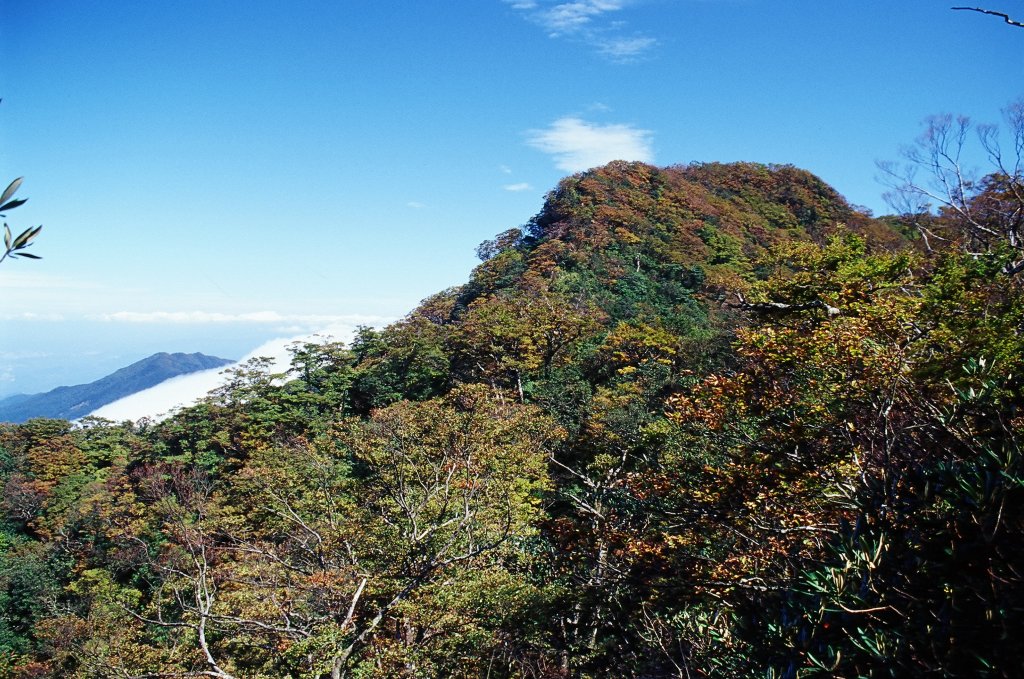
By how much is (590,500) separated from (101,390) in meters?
100

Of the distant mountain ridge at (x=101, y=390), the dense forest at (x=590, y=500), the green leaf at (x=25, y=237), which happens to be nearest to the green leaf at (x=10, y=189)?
the green leaf at (x=25, y=237)

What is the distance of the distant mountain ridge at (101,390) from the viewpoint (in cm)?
7881

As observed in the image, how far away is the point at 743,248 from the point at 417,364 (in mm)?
21839

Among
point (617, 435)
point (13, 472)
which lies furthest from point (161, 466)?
point (617, 435)

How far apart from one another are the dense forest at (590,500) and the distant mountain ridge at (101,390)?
6461 cm

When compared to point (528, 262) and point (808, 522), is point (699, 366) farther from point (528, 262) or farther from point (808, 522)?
point (528, 262)

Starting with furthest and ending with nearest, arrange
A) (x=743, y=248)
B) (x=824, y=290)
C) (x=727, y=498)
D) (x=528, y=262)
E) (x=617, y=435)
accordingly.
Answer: (x=743, y=248)
(x=528, y=262)
(x=617, y=435)
(x=824, y=290)
(x=727, y=498)

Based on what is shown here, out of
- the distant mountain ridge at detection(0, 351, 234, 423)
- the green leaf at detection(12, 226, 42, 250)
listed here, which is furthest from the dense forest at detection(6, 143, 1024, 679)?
the distant mountain ridge at detection(0, 351, 234, 423)

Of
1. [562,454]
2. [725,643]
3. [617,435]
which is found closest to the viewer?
[725,643]

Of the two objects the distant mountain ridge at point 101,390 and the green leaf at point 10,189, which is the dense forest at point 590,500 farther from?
the distant mountain ridge at point 101,390

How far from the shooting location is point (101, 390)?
87.6 m

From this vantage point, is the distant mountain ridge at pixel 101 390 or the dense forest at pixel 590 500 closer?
the dense forest at pixel 590 500

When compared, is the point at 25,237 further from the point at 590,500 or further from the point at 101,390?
the point at 101,390

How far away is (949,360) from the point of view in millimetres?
5777
